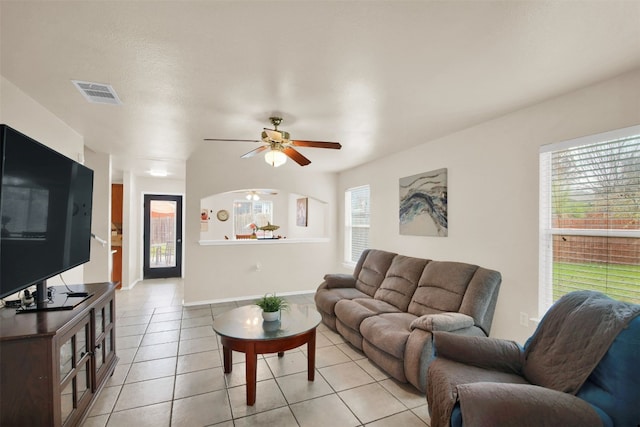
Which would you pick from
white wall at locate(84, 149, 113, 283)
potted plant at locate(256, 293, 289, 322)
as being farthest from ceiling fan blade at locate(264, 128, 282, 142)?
white wall at locate(84, 149, 113, 283)

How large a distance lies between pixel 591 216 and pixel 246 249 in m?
4.65

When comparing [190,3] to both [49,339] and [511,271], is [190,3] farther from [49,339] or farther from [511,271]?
[511,271]

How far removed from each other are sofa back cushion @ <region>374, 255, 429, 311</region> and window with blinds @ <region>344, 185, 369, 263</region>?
1.59 meters

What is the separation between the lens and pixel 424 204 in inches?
154

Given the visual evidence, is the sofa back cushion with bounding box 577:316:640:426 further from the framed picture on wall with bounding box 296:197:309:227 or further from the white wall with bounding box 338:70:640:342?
the framed picture on wall with bounding box 296:197:309:227

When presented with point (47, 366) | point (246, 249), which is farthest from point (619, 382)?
point (246, 249)

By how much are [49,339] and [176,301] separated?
12.6 feet

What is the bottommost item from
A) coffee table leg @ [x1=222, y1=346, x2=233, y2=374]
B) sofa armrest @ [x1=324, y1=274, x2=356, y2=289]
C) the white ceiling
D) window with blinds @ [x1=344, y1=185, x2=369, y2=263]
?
coffee table leg @ [x1=222, y1=346, x2=233, y2=374]

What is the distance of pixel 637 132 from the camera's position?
201 centimetres

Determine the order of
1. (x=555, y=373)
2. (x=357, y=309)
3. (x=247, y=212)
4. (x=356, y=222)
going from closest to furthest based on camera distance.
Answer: (x=555, y=373) → (x=357, y=309) → (x=356, y=222) → (x=247, y=212)

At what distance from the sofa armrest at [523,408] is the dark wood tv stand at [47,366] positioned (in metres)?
2.16

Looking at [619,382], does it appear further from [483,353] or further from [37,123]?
[37,123]

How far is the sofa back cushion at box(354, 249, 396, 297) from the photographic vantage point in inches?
158

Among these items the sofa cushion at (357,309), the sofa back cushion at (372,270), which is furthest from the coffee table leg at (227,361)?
the sofa back cushion at (372,270)
